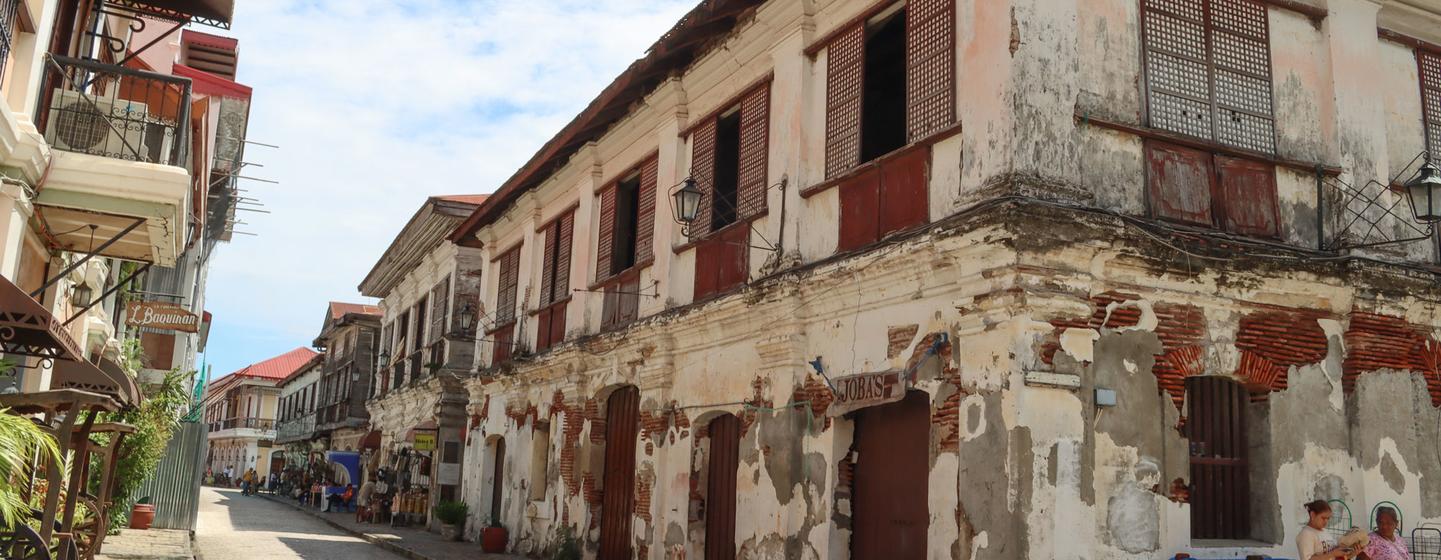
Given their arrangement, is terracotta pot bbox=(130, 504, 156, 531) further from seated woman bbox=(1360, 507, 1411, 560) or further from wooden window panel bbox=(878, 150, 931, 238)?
seated woman bbox=(1360, 507, 1411, 560)

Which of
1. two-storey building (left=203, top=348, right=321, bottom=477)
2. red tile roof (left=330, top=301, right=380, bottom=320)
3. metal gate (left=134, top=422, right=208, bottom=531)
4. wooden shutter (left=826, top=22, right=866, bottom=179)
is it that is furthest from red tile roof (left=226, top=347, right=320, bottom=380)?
wooden shutter (left=826, top=22, right=866, bottom=179)

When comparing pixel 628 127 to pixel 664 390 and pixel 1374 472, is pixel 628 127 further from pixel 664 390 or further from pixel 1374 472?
pixel 1374 472

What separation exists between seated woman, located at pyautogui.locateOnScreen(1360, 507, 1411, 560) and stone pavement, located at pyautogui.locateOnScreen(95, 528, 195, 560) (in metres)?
12.6

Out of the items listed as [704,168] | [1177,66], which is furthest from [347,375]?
[1177,66]

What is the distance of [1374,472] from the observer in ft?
27.8

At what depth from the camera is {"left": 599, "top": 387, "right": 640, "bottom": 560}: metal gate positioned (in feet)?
45.4

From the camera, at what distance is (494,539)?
17.1 m

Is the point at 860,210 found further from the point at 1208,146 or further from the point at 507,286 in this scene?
the point at 507,286

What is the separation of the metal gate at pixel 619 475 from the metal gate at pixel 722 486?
1.85m

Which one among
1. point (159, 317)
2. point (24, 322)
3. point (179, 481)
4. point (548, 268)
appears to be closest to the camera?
point (24, 322)

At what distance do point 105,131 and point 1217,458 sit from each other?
361 inches

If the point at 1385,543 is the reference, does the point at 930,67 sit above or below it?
above

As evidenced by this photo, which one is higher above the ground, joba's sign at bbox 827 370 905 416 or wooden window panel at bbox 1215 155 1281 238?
wooden window panel at bbox 1215 155 1281 238

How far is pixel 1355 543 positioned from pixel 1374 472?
1.52 meters
